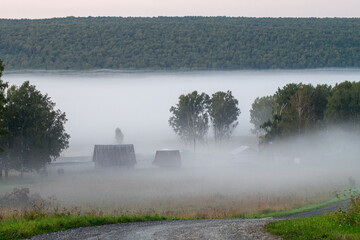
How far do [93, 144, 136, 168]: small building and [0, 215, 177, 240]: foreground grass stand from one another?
6448 centimetres

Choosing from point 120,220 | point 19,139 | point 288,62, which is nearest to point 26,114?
point 19,139

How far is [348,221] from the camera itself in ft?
60.0

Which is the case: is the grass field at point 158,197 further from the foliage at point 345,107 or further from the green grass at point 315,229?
the foliage at point 345,107

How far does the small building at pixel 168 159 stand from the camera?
3580 inches

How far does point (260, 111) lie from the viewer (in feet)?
484

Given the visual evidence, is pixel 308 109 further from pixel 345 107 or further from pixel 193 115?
pixel 193 115

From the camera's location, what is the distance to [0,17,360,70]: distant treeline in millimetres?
119188

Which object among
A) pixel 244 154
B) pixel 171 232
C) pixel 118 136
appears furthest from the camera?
pixel 118 136

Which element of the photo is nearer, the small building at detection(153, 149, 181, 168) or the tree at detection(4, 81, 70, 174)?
the tree at detection(4, 81, 70, 174)

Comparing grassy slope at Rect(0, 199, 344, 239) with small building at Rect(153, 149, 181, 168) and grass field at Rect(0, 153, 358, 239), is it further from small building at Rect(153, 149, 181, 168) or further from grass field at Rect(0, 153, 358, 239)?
small building at Rect(153, 149, 181, 168)

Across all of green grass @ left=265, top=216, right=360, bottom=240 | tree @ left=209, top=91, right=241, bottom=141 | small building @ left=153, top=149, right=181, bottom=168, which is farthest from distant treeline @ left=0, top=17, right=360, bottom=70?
green grass @ left=265, top=216, right=360, bottom=240

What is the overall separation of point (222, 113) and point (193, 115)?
617 centimetres

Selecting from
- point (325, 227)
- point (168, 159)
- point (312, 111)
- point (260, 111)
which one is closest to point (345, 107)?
point (312, 111)

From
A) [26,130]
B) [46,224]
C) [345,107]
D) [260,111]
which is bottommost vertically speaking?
[46,224]
